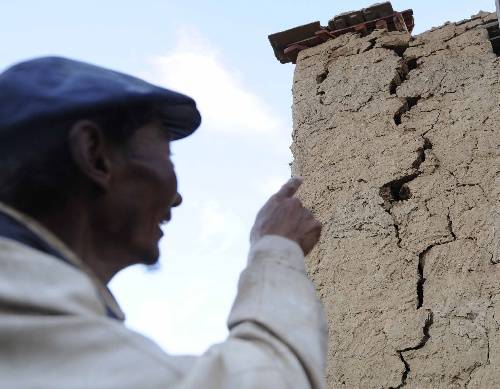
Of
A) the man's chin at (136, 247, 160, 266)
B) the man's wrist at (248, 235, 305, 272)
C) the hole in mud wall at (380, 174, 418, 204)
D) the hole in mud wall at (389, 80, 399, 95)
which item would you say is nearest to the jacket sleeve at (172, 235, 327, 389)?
the man's wrist at (248, 235, 305, 272)

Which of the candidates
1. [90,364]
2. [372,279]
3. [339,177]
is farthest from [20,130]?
[339,177]

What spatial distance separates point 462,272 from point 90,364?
2146 millimetres

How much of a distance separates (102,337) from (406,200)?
2.36 metres

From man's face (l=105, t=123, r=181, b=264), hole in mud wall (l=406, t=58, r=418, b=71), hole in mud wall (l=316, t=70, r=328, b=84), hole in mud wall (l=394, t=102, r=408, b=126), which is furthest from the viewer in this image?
hole in mud wall (l=316, t=70, r=328, b=84)

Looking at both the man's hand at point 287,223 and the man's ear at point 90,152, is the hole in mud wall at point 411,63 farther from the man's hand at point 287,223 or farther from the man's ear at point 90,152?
the man's ear at point 90,152

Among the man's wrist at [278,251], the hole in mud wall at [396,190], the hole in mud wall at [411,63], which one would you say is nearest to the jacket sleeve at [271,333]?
the man's wrist at [278,251]

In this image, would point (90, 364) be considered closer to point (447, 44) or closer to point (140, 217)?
point (140, 217)

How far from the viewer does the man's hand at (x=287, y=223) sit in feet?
4.53

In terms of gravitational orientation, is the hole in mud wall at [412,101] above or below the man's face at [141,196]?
above

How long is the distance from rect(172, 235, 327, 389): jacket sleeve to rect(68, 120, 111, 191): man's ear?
10.7 inches

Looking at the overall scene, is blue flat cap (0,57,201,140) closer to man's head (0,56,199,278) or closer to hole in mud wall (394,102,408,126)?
man's head (0,56,199,278)

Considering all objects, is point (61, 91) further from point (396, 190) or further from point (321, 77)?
point (321, 77)

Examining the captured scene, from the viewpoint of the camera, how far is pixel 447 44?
3846mm

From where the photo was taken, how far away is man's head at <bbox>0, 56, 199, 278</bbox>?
1.19m
